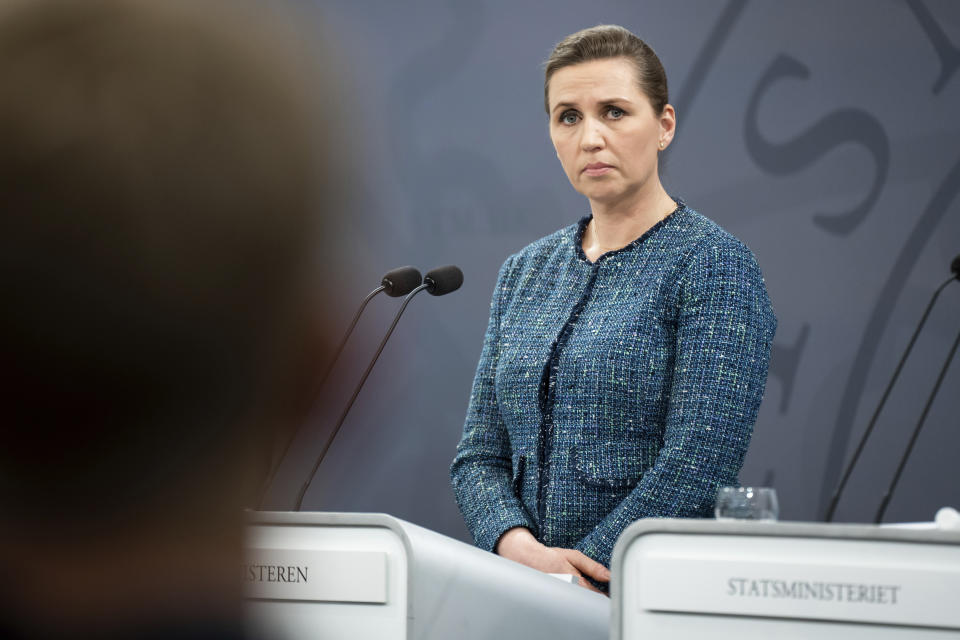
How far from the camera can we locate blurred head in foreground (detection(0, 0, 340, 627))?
283mm

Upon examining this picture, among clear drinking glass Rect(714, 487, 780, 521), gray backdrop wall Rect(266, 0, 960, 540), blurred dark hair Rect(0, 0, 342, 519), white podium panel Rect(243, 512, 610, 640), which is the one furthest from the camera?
gray backdrop wall Rect(266, 0, 960, 540)

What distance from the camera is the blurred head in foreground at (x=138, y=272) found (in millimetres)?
283

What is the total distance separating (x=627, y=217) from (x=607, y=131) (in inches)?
6.2

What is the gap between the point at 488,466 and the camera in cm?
183

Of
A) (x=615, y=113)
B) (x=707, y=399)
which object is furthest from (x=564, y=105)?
(x=707, y=399)

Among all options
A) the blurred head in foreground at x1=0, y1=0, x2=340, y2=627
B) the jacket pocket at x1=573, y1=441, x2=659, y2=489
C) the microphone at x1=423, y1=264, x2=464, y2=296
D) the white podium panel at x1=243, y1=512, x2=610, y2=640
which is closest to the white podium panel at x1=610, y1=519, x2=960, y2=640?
the white podium panel at x1=243, y1=512, x2=610, y2=640

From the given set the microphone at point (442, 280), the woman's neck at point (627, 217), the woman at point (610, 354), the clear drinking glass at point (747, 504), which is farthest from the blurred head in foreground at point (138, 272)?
the microphone at point (442, 280)

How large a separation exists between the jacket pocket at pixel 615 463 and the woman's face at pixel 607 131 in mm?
447

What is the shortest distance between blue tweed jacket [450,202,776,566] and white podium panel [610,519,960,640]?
49cm

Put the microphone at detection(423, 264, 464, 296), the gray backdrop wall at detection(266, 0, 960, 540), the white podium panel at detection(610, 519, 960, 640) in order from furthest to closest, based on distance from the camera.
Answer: the gray backdrop wall at detection(266, 0, 960, 540)
the microphone at detection(423, 264, 464, 296)
the white podium panel at detection(610, 519, 960, 640)

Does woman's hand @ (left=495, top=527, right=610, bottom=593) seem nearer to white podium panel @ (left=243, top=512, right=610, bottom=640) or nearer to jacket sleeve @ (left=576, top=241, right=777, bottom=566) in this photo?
jacket sleeve @ (left=576, top=241, right=777, bottom=566)

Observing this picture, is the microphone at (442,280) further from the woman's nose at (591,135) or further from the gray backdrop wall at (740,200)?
the gray backdrop wall at (740,200)

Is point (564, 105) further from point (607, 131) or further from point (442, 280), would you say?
point (442, 280)

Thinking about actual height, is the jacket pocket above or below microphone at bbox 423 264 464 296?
below
